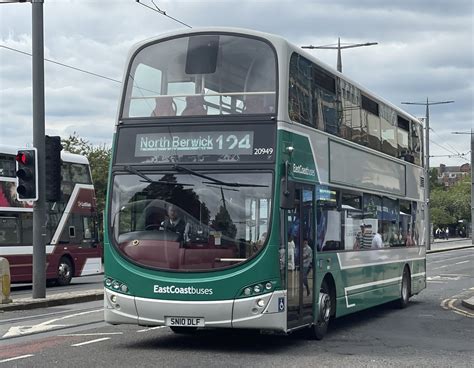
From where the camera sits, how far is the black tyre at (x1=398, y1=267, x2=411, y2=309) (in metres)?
18.5

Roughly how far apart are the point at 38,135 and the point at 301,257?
8.64 m

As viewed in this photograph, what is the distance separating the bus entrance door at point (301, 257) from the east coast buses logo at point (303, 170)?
188 millimetres

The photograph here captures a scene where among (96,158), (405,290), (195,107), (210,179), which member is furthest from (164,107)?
(96,158)

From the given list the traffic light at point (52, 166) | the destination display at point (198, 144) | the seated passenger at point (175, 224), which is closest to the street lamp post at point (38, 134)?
the traffic light at point (52, 166)

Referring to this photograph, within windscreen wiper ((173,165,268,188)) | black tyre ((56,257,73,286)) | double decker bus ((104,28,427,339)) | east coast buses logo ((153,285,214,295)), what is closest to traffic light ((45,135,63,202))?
double decker bus ((104,28,427,339))

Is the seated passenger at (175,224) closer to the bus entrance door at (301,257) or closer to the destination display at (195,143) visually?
the destination display at (195,143)

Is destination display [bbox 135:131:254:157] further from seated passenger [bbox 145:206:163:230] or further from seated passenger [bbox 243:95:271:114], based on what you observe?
seated passenger [bbox 145:206:163:230]

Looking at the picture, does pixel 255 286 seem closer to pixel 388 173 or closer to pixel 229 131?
pixel 229 131

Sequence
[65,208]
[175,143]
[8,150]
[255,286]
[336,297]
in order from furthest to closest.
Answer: [65,208], [8,150], [336,297], [175,143], [255,286]

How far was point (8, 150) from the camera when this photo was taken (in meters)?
23.8

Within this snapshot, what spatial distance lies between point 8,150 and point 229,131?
1404cm

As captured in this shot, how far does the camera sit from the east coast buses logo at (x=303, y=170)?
11648 mm

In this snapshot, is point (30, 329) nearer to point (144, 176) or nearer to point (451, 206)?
point (144, 176)

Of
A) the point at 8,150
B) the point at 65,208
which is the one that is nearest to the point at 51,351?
the point at 8,150
